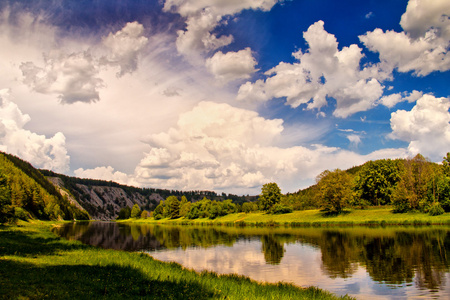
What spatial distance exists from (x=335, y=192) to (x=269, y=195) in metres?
35.9

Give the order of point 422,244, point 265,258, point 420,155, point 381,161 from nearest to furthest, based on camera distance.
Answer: point 265,258
point 422,244
point 420,155
point 381,161

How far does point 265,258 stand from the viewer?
38344 millimetres

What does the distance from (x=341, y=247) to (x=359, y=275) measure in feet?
58.2

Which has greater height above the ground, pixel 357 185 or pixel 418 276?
pixel 357 185

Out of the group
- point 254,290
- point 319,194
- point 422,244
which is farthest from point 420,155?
point 254,290

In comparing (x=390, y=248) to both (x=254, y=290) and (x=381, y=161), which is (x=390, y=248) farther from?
(x=381, y=161)

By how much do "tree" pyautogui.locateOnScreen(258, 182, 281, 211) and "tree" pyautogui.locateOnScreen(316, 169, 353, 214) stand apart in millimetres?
26996

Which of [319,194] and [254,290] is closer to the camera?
[254,290]

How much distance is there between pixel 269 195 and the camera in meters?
134

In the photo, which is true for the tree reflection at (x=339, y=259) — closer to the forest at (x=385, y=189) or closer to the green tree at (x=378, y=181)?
the forest at (x=385, y=189)

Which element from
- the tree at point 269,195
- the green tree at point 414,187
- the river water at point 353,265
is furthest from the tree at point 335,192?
the river water at point 353,265

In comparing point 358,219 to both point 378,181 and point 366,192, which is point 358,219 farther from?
point 366,192

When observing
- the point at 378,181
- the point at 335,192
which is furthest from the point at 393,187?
the point at 335,192

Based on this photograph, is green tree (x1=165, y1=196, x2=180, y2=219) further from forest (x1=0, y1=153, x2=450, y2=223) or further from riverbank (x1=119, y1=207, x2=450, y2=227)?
riverbank (x1=119, y1=207, x2=450, y2=227)
